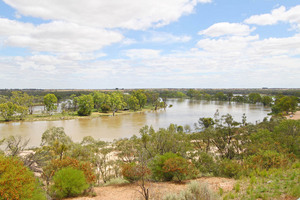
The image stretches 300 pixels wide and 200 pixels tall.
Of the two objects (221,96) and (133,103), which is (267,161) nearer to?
(133,103)

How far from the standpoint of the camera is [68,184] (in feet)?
Result: 23.1

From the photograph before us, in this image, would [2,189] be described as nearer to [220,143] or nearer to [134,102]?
[220,143]

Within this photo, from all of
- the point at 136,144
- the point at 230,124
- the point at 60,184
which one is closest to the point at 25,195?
the point at 60,184

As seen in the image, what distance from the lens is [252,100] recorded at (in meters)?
81.1

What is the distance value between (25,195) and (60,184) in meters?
1.64

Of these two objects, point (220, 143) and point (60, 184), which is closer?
point (60, 184)

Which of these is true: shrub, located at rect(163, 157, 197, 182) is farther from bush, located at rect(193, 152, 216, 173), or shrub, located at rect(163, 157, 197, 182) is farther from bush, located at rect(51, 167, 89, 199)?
bush, located at rect(51, 167, 89, 199)

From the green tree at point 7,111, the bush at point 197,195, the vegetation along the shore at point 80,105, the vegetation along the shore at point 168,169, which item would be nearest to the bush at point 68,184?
the vegetation along the shore at point 168,169

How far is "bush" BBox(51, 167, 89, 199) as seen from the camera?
7.01 metres

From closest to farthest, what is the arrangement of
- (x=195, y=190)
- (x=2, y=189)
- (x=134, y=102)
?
(x=2, y=189) → (x=195, y=190) → (x=134, y=102)

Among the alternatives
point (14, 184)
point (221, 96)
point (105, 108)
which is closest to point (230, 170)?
point (14, 184)

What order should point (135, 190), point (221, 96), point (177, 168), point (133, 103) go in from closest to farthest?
point (135, 190)
point (177, 168)
point (133, 103)
point (221, 96)

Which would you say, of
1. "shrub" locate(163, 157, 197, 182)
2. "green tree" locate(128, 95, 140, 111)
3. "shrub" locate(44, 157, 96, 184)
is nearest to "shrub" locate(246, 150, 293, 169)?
"shrub" locate(163, 157, 197, 182)

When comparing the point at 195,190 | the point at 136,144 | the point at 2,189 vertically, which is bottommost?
the point at 136,144
